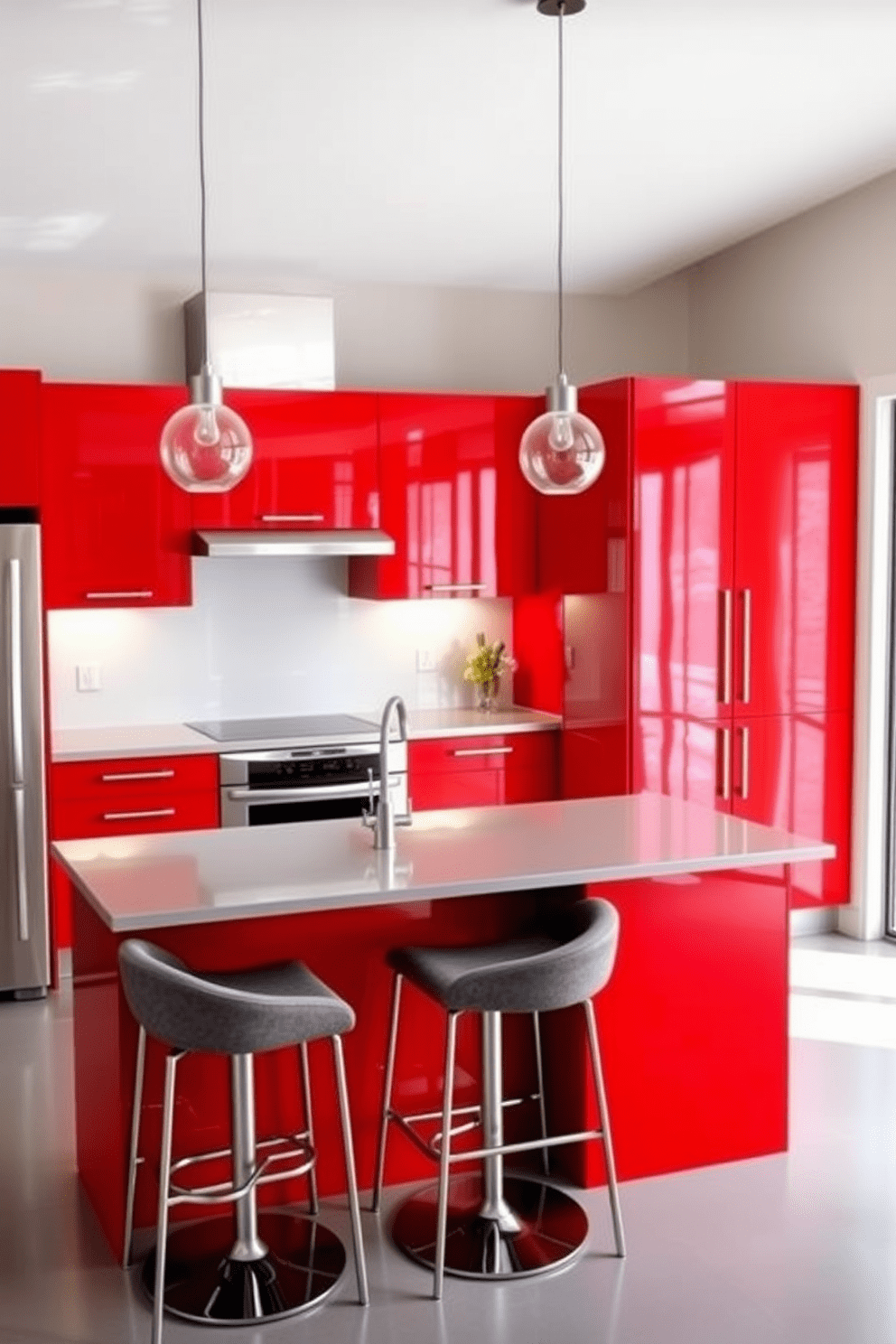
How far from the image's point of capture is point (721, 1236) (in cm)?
355

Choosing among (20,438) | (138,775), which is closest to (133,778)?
(138,775)

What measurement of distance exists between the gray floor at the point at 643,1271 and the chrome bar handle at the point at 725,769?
6.02ft

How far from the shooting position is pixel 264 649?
638 centimetres

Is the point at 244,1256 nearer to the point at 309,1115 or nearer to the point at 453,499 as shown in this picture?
the point at 309,1115

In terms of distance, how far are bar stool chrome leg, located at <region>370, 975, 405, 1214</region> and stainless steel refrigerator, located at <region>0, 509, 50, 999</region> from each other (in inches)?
83.2

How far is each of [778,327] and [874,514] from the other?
97 centimetres

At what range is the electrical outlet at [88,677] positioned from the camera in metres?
6.09

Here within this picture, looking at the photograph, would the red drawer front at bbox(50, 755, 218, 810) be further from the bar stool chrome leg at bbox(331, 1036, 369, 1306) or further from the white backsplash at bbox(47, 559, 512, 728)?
the bar stool chrome leg at bbox(331, 1036, 369, 1306)

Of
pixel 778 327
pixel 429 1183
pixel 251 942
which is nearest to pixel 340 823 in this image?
pixel 251 942

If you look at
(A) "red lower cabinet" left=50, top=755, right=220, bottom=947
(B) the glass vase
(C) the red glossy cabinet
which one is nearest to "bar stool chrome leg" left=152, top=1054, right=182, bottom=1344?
(A) "red lower cabinet" left=50, top=755, right=220, bottom=947

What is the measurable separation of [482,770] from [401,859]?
256 centimetres

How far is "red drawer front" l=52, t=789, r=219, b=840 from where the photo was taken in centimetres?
558

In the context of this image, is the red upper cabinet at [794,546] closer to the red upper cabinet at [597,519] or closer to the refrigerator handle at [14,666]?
the red upper cabinet at [597,519]

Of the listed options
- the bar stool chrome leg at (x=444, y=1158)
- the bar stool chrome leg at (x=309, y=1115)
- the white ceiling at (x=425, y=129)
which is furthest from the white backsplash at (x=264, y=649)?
the bar stool chrome leg at (x=444, y=1158)
